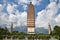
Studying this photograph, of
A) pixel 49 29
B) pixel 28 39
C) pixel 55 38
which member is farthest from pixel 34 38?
pixel 49 29

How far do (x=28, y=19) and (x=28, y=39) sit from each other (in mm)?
11714

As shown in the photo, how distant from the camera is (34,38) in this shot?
34.2 metres

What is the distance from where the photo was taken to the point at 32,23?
44844mm

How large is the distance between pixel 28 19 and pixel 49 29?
484 cm

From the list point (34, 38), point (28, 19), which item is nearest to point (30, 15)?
point (28, 19)

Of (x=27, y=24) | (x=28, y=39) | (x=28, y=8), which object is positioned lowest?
(x=28, y=39)

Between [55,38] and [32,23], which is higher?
[32,23]

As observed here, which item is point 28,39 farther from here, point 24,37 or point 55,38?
point 55,38

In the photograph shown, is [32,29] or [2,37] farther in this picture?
[32,29]

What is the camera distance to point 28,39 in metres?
33.8

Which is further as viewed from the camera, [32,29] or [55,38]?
[32,29]

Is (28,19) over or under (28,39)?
over

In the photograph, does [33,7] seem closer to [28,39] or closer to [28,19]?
[28,19]

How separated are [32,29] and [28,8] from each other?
4495 mm
